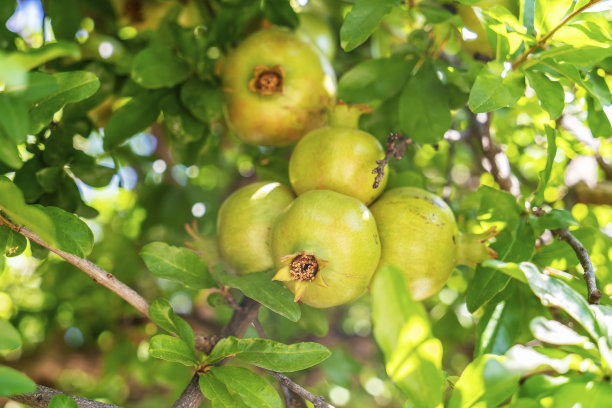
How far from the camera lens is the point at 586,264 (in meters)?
1.11

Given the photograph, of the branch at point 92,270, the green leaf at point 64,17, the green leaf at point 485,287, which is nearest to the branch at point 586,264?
the green leaf at point 485,287

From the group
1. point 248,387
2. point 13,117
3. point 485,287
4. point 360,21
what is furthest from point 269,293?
point 360,21

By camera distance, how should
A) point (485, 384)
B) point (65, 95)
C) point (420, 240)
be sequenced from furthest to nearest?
point (420, 240) → point (65, 95) → point (485, 384)

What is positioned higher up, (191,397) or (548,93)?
(548,93)

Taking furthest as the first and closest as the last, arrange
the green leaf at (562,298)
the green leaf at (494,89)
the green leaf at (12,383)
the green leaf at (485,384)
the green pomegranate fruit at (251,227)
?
the green pomegranate fruit at (251,227) < the green leaf at (494,89) < the green leaf at (562,298) < the green leaf at (485,384) < the green leaf at (12,383)

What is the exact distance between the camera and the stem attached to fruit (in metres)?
1.12

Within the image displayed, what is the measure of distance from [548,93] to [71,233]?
3.49ft

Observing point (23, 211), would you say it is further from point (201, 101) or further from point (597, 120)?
point (597, 120)

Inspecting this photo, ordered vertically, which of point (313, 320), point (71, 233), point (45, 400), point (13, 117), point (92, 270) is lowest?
point (313, 320)

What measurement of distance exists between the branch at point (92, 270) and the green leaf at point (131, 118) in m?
0.48

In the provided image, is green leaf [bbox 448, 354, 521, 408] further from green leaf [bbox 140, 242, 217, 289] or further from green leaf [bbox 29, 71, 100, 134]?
green leaf [bbox 29, 71, 100, 134]

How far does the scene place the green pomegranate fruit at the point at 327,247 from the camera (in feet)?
3.68

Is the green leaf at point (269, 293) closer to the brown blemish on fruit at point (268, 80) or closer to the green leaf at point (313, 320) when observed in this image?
the green leaf at point (313, 320)

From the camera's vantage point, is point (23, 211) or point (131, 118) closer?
point (23, 211)
